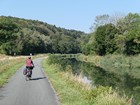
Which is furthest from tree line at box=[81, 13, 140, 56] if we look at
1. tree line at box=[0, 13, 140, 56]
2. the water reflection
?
the water reflection

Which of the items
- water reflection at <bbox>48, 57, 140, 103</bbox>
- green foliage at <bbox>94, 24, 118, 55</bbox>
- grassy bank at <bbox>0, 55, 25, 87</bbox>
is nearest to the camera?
grassy bank at <bbox>0, 55, 25, 87</bbox>

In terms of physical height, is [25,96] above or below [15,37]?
below

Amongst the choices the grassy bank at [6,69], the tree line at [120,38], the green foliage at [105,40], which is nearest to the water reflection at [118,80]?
the grassy bank at [6,69]

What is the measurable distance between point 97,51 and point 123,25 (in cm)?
1172

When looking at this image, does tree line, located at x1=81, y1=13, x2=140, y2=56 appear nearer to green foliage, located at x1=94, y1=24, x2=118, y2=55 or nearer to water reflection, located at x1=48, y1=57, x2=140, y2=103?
green foliage, located at x1=94, y1=24, x2=118, y2=55

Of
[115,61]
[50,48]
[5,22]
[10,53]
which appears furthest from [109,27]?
[50,48]

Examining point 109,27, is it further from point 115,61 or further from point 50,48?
point 50,48

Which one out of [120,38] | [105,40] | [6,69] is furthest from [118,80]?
[105,40]

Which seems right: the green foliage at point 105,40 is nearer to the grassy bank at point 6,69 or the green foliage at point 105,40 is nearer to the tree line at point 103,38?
the tree line at point 103,38

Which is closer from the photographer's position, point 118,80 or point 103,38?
point 118,80

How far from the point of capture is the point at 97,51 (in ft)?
346

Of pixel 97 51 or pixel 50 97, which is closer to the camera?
pixel 50 97

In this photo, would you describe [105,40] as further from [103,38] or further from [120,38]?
[120,38]

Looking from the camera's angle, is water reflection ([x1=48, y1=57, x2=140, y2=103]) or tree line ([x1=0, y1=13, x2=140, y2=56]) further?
tree line ([x1=0, y1=13, x2=140, y2=56])
